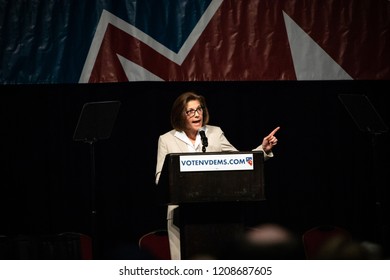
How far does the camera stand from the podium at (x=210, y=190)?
140 inches

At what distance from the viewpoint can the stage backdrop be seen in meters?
5.59

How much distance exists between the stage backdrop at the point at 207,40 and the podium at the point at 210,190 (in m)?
2.15

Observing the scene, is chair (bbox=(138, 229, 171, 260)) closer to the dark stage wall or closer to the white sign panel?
the dark stage wall

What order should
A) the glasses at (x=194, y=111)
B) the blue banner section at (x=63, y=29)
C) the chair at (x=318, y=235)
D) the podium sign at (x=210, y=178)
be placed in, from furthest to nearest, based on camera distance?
1. the blue banner section at (x=63, y=29)
2. the chair at (x=318, y=235)
3. the glasses at (x=194, y=111)
4. the podium sign at (x=210, y=178)

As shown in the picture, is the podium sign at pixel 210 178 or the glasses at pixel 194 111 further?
the glasses at pixel 194 111

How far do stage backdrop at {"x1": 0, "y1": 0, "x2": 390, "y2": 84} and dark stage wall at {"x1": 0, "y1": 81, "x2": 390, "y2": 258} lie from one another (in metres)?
0.48

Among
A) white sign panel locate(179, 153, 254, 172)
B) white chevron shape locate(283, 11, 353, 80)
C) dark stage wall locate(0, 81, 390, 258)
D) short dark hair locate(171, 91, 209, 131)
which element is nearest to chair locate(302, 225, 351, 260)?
dark stage wall locate(0, 81, 390, 258)

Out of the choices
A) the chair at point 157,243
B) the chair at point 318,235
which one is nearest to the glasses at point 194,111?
the chair at point 157,243

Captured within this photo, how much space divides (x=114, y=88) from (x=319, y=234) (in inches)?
86.5

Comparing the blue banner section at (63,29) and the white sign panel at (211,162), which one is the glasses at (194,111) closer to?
the white sign panel at (211,162)

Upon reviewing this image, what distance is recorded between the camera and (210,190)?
3.56 m

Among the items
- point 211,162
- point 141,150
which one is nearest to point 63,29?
point 141,150

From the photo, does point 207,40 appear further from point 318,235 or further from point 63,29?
point 318,235
